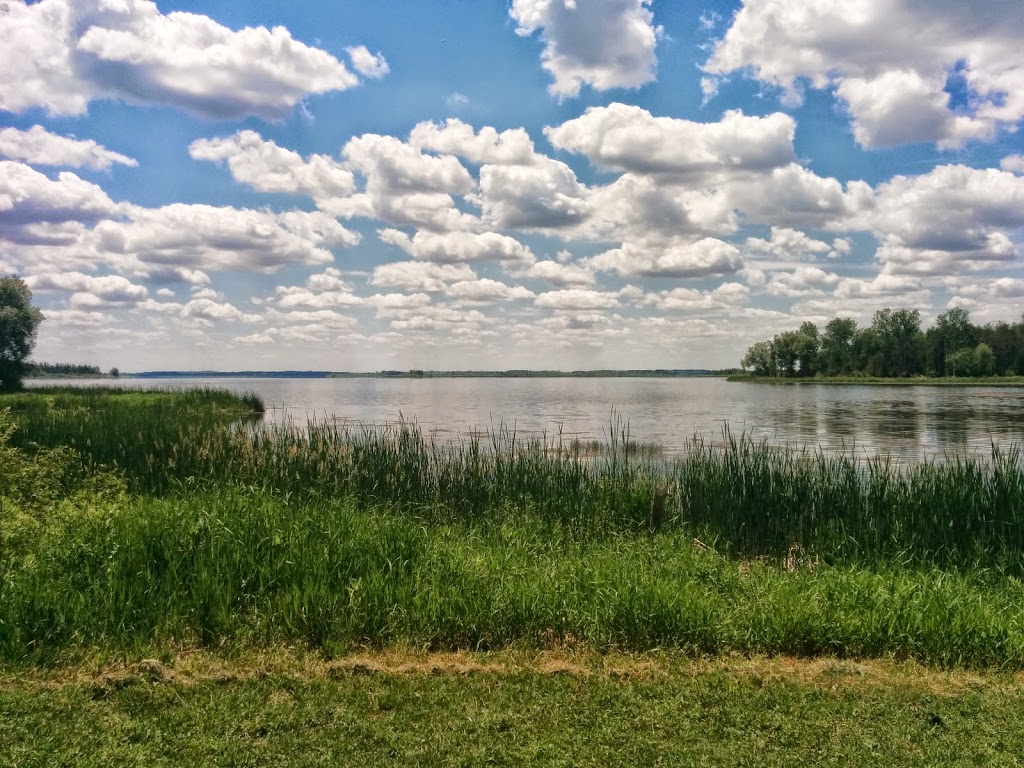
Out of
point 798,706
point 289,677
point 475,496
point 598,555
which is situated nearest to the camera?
point 798,706

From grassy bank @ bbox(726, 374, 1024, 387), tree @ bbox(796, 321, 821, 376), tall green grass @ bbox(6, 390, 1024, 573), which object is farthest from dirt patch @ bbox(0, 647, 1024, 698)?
tree @ bbox(796, 321, 821, 376)

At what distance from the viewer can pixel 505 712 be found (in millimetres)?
3996

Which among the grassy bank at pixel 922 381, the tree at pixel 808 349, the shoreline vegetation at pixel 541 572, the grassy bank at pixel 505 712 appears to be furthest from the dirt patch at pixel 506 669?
the tree at pixel 808 349

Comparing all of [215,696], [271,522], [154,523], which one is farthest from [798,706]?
[154,523]

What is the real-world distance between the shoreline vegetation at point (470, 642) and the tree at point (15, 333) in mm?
44665

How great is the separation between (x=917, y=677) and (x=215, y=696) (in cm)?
437

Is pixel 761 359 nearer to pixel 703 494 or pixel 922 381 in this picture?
pixel 922 381

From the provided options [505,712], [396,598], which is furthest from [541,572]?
[505,712]

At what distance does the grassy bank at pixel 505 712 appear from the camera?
3.58m

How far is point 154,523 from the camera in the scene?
592cm

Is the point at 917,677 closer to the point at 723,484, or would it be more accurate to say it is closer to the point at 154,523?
the point at 723,484

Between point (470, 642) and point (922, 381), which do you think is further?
point (922, 381)

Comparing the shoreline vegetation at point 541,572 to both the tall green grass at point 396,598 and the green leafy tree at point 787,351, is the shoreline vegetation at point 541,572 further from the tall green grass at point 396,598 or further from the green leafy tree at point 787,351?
the green leafy tree at point 787,351

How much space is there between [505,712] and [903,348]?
102m
